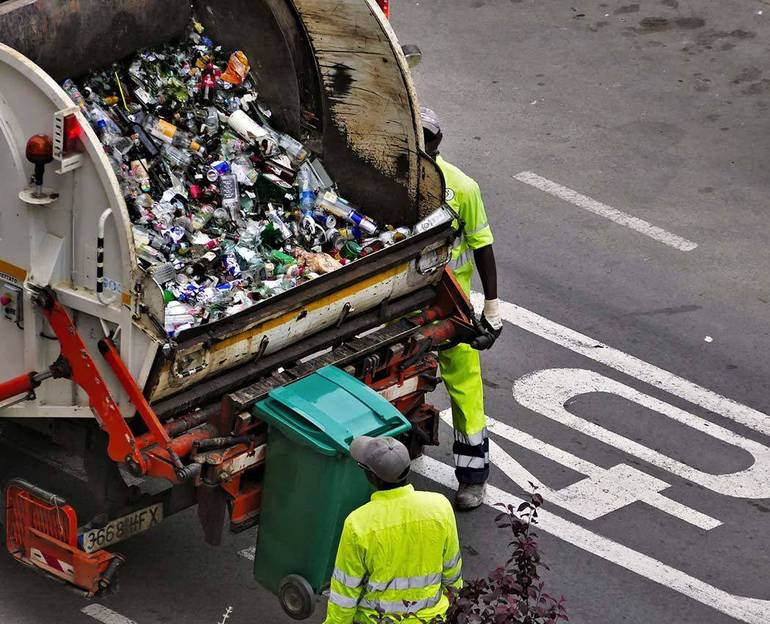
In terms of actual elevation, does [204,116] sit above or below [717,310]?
above

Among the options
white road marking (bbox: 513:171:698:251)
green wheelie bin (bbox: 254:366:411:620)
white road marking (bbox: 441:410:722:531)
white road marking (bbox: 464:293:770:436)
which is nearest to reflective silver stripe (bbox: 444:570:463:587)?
green wheelie bin (bbox: 254:366:411:620)

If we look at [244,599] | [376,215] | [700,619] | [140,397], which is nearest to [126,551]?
[244,599]

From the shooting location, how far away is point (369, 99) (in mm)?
7664

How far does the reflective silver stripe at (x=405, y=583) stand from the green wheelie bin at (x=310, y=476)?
743mm

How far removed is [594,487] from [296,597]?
220cm

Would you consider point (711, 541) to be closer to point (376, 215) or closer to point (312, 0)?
point (376, 215)

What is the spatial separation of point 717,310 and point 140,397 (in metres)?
4.70

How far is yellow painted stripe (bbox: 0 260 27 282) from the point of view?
21.4ft

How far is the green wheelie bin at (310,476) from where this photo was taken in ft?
20.7

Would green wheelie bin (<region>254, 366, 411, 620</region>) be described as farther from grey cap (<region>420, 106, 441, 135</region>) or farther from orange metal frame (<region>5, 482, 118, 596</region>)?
grey cap (<region>420, 106, 441, 135</region>)

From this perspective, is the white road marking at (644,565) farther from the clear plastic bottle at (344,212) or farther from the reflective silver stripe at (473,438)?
the clear plastic bottle at (344,212)

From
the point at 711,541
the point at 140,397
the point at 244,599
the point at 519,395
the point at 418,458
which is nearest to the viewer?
the point at 140,397

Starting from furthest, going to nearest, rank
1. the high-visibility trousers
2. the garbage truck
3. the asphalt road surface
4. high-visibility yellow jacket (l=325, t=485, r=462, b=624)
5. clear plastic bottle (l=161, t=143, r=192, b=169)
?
the high-visibility trousers < clear plastic bottle (l=161, t=143, r=192, b=169) < the asphalt road surface < the garbage truck < high-visibility yellow jacket (l=325, t=485, r=462, b=624)

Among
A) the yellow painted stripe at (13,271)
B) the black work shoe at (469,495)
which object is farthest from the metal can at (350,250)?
the yellow painted stripe at (13,271)
